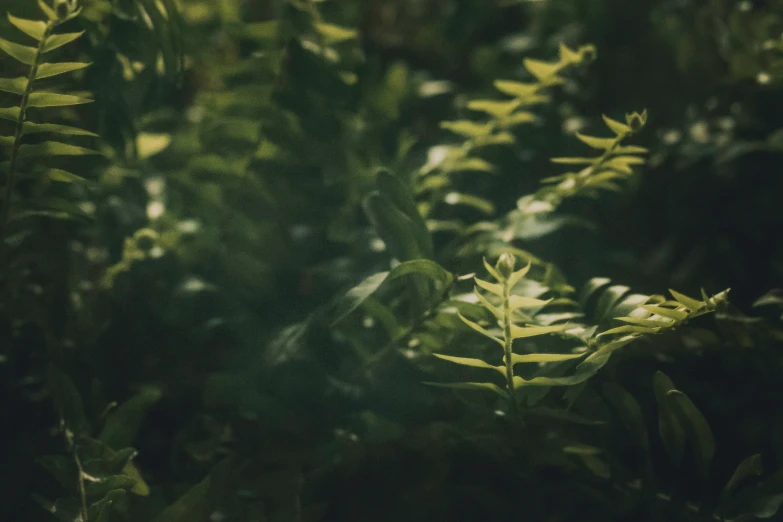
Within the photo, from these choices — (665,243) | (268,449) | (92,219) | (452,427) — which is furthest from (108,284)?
(665,243)

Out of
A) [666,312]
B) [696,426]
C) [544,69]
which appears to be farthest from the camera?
[544,69]

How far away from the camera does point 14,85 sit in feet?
1.82

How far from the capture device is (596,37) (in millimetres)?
1074

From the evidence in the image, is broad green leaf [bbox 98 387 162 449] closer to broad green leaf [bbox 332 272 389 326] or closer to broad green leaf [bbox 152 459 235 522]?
broad green leaf [bbox 152 459 235 522]

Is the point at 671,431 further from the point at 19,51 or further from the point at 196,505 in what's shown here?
the point at 19,51

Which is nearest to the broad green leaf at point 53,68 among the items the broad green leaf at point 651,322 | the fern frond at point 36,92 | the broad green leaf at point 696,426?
the fern frond at point 36,92

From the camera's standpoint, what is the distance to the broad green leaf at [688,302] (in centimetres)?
49

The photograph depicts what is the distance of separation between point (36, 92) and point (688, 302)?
2.00 ft

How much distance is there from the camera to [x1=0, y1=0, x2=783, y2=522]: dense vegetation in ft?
1.98

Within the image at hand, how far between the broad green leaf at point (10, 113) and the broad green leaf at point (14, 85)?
0.05ft

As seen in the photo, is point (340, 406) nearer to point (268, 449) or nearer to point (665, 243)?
point (268, 449)

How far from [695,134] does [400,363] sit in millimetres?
590

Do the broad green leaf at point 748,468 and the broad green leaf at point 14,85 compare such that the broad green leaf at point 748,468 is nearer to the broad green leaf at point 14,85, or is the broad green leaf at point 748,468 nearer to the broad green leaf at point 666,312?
the broad green leaf at point 666,312

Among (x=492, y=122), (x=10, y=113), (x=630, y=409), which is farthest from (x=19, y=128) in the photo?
(x=630, y=409)
